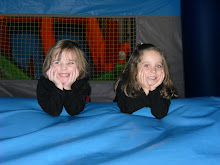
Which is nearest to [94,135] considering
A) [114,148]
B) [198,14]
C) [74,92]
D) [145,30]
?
[114,148]

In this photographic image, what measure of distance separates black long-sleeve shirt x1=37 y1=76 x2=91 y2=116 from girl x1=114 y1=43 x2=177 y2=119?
202 mm

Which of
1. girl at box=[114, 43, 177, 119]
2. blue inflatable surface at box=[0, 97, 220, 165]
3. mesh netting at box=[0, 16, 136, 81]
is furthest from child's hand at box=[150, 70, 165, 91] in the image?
mesh netting at box=[0, 16, 136, 81]

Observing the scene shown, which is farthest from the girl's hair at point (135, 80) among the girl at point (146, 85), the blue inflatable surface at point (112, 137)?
the blue inflatable surface at point (112, 137)

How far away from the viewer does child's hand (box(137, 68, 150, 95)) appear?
1074 mm

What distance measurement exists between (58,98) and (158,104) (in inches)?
Answer: 17.8

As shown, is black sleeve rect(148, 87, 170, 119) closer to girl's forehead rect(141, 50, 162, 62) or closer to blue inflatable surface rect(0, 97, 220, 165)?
blue inflatable surface rect(0, 97, 220, 165)

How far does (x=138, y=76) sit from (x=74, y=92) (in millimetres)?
317

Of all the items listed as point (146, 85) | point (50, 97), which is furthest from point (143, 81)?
point (50, 97)

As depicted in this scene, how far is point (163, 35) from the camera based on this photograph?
2.18 m

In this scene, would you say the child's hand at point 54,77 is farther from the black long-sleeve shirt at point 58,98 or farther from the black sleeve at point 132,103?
the black sleeve at point 132,103

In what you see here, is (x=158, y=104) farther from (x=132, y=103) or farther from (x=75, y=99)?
(x=75, y=99)

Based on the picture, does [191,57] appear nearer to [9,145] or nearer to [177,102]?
[177,102]

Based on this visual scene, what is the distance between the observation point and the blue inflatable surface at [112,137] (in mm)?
634

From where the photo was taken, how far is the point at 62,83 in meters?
1.13
